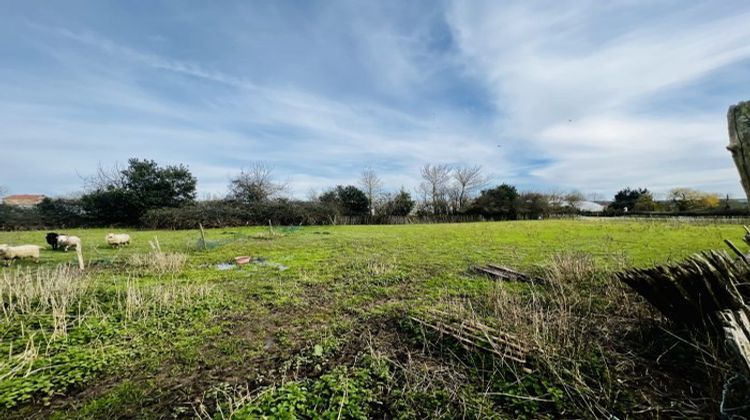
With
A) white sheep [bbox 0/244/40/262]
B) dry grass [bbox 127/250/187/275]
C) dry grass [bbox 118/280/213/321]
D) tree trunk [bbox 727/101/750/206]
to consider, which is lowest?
dry grass [bbox 118/280/213/321]

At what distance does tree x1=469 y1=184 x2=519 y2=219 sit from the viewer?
34.3 metres

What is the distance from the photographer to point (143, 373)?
3047mm

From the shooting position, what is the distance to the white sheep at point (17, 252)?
839 centimetres

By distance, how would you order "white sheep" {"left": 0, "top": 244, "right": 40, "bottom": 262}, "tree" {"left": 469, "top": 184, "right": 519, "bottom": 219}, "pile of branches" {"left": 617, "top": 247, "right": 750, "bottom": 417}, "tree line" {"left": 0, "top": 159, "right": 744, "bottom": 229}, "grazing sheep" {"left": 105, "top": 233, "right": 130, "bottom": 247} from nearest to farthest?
"pile of branches" {"left": 617, "top": 247, "right": 750, "bottom": 417}, "white sheep" {"left": 0, "top": 244, "right": 40, "bottom": 262}, "grazing sheep" {"left": 105, "top": 233, "right": 130, "bottom": 247}, "tree line" {"left": 0, "top": 159, "right": 744, "bottom": 229}, "tree" {"left": 469, "top": 184, "right": 519, "bottom": 219}

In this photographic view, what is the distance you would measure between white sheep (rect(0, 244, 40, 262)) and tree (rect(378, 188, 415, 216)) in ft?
88.2

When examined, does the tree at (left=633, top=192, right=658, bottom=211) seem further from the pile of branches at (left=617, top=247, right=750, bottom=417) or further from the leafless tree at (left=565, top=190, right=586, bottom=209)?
the pile of branches at (left=617, top=247, right=750, bottom=417)

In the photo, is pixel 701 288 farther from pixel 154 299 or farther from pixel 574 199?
pixel 574 199

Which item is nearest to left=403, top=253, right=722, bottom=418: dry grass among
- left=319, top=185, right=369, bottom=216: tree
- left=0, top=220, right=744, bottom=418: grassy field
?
left=0, top=220, right=744, bottom=418: grassy field

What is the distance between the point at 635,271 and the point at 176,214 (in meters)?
26.0

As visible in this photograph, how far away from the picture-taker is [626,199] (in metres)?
39.2

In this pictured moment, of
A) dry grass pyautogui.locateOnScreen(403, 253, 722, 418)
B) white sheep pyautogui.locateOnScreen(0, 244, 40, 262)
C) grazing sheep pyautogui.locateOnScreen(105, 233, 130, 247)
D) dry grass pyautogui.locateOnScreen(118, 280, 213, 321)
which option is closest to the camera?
dry grass pyautogui.locateOnScreen(403, 253, 722, 418)

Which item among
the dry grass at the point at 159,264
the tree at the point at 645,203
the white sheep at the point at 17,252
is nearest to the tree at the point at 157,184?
the white sheep at the point at 17,252

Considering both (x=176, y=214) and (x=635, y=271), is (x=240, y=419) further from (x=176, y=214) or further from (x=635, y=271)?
(x=176, y=214)

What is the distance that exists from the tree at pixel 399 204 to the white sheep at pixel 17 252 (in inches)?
1059
